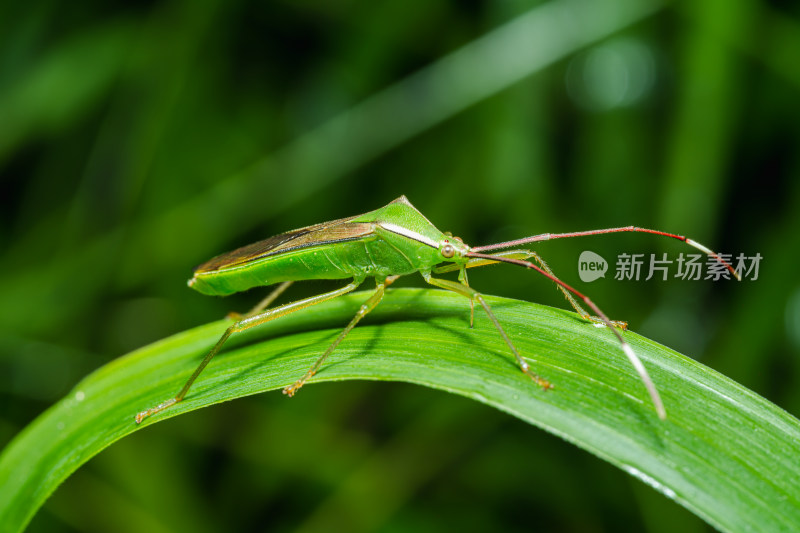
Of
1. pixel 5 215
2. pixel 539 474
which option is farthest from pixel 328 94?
pixel 539 474

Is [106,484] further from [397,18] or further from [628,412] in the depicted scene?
[397,18]

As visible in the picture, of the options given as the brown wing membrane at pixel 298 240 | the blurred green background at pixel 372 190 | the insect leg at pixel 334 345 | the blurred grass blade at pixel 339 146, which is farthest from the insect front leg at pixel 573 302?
the blurred grass blade at pixel 339 146

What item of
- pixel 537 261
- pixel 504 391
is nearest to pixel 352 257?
pixel 537 261

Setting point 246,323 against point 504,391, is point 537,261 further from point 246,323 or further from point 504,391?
point 246,323

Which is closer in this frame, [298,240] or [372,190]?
[298,240]

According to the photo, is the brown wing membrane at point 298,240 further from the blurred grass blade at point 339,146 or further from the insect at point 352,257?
the blurred grass blade at point 339,146
